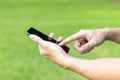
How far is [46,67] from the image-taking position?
9430mm

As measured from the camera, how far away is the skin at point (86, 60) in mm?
4250

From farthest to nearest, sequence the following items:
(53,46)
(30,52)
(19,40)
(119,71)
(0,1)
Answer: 1. (0,1)
2. (19,40)
3. (30,52)
4. (53,46)
5. (119,71)

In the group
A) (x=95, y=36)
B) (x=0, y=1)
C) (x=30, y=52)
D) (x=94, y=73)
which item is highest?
(x=0, y=1)

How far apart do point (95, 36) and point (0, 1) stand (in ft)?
102

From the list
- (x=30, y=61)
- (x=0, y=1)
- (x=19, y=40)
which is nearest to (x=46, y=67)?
(x=30, y=61)

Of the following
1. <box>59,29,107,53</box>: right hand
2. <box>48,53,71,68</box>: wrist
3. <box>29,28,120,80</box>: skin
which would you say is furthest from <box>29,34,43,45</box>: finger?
<box>59,29,107,53</box>: right hand

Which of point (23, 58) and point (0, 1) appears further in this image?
point (0, 1)

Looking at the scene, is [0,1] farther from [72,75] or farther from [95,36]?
[95,36]

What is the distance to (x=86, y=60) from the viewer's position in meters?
4.40

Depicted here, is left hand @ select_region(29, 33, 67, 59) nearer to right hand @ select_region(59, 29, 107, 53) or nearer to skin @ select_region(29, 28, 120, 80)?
skin @ select_region(29, 28, 120, 80)

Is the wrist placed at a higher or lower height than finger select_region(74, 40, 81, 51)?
lower

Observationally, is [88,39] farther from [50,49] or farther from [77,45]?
[50,49]

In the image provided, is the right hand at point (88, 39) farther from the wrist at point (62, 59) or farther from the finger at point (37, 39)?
the wrist at point (62, 59)

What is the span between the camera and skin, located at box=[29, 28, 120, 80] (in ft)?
13.9
